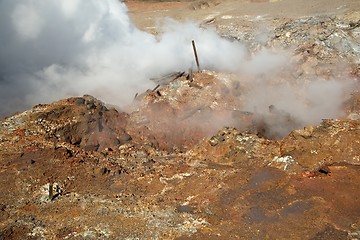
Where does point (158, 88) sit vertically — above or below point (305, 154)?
above

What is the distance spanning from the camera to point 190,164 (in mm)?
10500

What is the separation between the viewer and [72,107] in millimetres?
13109

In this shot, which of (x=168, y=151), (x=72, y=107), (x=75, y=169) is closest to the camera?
(x=75, y=169)

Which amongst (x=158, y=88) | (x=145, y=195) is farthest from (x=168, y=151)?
(x=158, y=88)

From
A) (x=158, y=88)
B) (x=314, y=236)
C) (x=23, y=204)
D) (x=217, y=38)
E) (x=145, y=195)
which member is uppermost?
(x=217, y=38)

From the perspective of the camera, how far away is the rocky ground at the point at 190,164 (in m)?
7.87

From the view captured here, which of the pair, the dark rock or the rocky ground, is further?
the dark rock

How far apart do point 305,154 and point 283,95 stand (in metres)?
5.03

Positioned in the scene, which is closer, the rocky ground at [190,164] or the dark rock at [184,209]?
the rocky ground at [190,164]

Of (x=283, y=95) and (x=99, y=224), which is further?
(x=283, y=95)

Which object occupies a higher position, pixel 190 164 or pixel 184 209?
pixel 190 164

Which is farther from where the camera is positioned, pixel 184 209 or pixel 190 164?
pixel 190 164

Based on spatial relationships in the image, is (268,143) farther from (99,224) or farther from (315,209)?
(99,224)

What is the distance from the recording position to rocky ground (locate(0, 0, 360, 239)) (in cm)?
787
